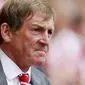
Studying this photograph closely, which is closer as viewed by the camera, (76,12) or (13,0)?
(13,0)

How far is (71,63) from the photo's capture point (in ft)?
23.6

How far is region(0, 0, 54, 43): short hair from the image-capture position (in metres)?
3.75

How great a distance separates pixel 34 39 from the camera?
3.71 metres

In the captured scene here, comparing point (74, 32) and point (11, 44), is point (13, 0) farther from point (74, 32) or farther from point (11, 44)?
point (74, 32)

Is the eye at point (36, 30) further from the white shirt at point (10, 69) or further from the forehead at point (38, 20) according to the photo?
the white shirt at point (10, 69)

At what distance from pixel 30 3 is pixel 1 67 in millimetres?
502

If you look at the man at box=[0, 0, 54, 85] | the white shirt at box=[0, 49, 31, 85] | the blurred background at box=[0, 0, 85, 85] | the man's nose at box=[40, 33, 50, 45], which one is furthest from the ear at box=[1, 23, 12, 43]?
the blurred background at box=[0, 0, 85, 85]

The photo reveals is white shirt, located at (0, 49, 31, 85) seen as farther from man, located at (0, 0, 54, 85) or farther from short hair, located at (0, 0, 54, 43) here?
short hair, located at (0, 0, 54, 43)

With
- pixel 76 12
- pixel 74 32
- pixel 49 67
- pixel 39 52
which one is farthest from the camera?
pixel 76 12

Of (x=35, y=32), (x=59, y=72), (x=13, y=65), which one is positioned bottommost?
(x=59, y=72)

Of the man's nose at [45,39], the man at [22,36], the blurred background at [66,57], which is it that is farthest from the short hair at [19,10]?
the blurred background at [66,57]

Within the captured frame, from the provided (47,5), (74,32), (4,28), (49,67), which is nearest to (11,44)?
(4,28)

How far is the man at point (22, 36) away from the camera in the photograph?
12.2 feet

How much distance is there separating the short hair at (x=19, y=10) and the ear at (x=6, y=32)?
0.09ft
